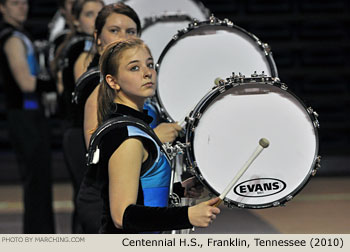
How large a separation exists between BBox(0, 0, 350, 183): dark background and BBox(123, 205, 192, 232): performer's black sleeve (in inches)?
245

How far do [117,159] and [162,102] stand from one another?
0.82m

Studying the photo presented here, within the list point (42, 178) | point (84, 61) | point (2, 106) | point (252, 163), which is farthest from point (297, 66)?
point (252, 163)

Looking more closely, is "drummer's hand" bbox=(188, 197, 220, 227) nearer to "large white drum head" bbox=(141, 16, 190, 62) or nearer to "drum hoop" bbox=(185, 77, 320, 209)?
"drum hoop" bbox=(185, 77, 320, 209)

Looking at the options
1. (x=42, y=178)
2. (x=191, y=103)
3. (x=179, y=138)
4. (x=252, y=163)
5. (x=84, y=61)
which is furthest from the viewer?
(x=42, y=178)

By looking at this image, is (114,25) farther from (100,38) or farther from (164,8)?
(164,8)

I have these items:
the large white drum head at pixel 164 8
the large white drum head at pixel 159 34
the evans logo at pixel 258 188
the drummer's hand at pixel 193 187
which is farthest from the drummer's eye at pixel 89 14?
the evans logo at pixel 258 188

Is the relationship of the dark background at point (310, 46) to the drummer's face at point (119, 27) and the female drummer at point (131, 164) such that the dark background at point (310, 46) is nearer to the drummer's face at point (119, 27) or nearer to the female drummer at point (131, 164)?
the drummer's face at point (119, 27)

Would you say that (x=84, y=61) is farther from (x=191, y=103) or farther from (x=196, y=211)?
(x=196, y=211)

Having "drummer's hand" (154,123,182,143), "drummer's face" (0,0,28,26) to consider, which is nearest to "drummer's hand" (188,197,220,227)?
"drummer's hand" (154,123,182,143)

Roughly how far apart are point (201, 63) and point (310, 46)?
18.5ft

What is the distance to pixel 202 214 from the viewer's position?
2102 millimetres

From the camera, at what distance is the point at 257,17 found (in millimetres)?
8375

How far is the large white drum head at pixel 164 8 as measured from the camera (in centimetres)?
345

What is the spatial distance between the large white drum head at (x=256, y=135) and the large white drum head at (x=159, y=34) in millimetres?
982
